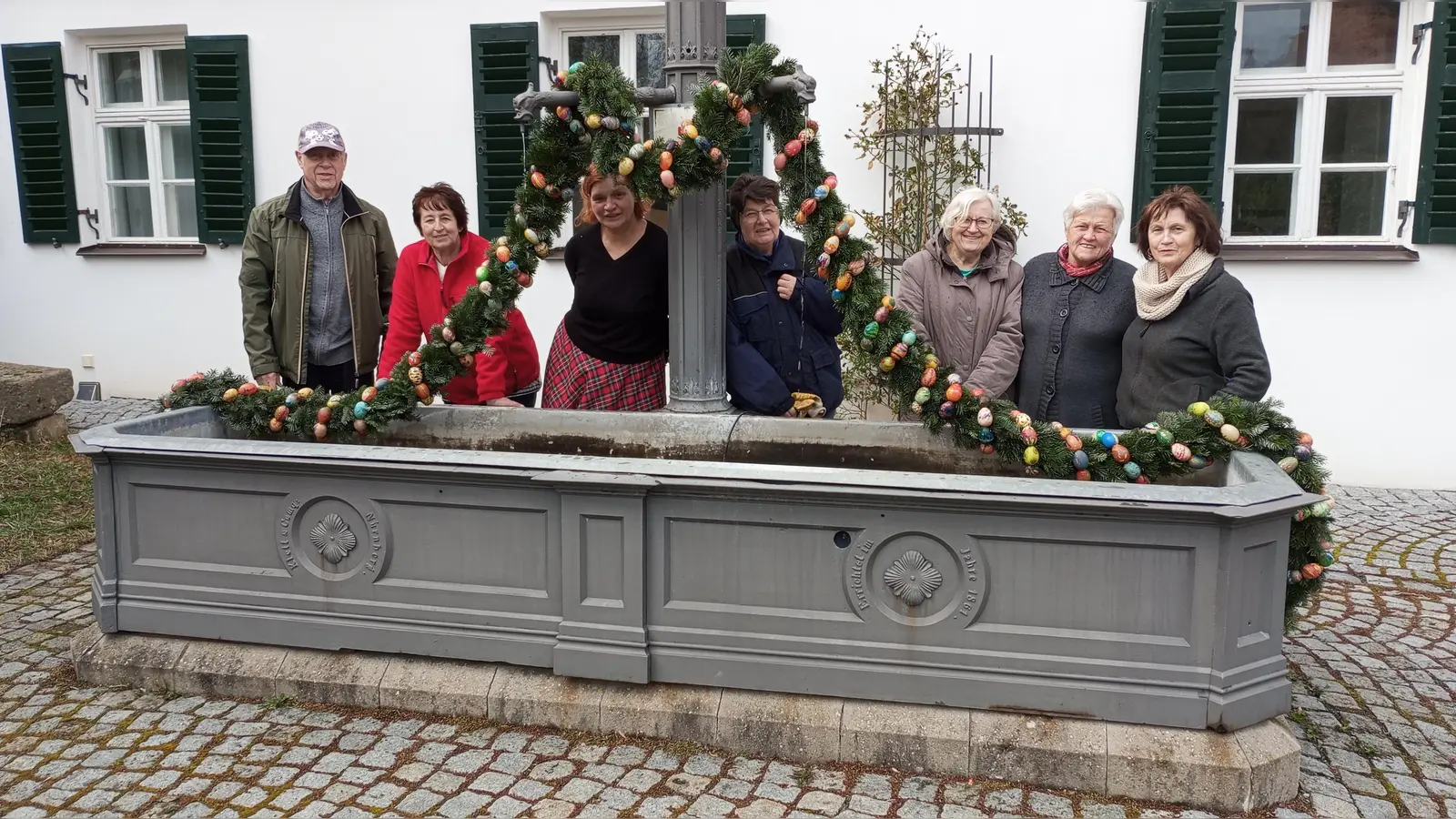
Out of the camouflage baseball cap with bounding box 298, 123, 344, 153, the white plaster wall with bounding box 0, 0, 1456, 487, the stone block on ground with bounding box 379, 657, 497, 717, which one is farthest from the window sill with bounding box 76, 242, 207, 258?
the stone block on ground with bounding box 379, 657, 497, 717

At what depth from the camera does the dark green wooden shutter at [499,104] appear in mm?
7418

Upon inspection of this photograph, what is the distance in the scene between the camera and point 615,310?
4328 millimetres

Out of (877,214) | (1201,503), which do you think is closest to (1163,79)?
(877,214)

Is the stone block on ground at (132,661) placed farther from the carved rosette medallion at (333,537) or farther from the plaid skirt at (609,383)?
the plaid skirt at (609,383)

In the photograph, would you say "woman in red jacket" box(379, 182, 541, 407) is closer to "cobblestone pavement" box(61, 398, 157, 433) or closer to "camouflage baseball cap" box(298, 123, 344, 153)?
"camouflage baseball cap" box(298, 123, 344, 153)

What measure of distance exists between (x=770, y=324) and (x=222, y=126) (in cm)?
535

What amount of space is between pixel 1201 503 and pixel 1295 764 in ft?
2.50

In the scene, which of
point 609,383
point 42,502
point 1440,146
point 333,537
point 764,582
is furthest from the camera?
point 1440,146

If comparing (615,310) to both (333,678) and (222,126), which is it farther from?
(222,126)

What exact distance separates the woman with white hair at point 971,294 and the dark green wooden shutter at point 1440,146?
360cm

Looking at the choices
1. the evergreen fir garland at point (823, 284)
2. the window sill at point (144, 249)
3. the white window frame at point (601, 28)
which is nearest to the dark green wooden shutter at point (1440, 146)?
the evergreen fir garland at point (823, 284)

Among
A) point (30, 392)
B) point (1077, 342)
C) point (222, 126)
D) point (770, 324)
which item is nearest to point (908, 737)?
point (1077, 342)

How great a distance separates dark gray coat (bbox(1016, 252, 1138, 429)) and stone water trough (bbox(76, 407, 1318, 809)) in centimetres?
50

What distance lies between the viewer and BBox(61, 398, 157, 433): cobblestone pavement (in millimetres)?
A: 8070
